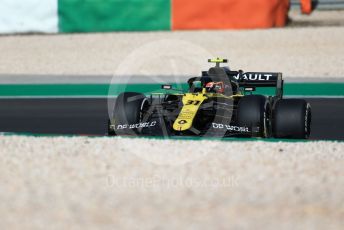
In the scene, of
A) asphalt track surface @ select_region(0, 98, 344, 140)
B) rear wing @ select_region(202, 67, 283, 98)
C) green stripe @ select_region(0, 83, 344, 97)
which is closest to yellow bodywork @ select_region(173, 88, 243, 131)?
rear wing @ select_region(202, 67, 283, 98)

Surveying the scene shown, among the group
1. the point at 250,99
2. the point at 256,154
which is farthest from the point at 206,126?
the point at 256,154

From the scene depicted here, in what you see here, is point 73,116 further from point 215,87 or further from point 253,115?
point 253,115

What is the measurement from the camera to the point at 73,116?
1380cm

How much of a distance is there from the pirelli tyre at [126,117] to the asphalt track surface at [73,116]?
137 centimetres

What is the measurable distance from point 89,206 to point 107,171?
1200 millimetres

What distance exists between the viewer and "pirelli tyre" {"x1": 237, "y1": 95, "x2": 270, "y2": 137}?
10516 millimetres

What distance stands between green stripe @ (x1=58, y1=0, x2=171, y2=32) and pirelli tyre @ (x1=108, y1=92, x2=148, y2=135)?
11365 millimetres

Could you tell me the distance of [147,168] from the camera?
26.5 feet

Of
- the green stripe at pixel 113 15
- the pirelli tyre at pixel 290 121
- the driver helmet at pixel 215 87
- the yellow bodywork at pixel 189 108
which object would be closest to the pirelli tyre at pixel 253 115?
the pirelli tyre at pixel 290 121

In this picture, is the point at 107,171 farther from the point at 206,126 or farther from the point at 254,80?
the point at 254,80

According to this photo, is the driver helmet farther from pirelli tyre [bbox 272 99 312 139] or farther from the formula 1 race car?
pirelli tyre [bbox 272 99 312 139]

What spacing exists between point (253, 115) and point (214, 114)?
590mm

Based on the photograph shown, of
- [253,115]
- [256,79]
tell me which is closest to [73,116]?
[256,79]

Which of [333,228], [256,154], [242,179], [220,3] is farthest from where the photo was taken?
[220,3]
